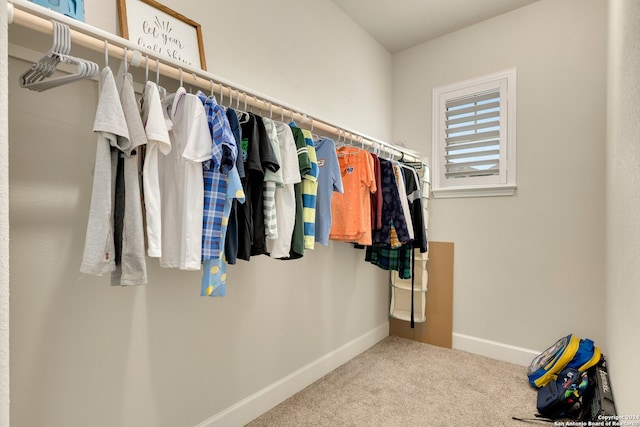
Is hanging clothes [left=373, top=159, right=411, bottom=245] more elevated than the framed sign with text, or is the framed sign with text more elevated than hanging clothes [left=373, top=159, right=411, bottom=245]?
the framed sign with text

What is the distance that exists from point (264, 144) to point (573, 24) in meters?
2.45

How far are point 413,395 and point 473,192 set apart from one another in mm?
1597

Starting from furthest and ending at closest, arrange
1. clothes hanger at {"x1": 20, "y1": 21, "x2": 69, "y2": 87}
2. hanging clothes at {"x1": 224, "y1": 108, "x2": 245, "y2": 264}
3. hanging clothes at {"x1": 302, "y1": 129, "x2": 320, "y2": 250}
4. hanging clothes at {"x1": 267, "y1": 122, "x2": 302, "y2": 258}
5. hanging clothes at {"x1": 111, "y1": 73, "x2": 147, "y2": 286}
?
hanging clothes at {"x1": 302, "y1": 129, "x2": 320, "y2": 250} < hanging clothes at {"x1": 267, "y1": 122, "x2": 302, "y2": 258} < hanging clothes at {"x1": 224, "y1": 108, "x2": 245, "y2": 264} < hanging clothes at {"x1": 111, "y1": 73, "x2": 147, "y2": 286} < clothes hanger at {"x1": 20, "y1": 21, "x2": 69, "y2": 87}

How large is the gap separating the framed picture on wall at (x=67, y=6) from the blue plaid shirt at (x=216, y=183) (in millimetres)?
554

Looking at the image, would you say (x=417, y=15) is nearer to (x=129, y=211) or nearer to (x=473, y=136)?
(x=473, y=136)

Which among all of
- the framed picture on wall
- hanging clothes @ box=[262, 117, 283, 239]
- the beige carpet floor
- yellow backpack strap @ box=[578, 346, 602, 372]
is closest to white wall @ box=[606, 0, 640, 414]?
yellow backpack strap @ box=[578, 346, 602, 372]

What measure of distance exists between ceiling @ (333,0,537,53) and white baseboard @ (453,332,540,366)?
2.54m

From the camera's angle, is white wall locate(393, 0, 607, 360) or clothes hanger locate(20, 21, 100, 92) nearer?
clothes hanger locate(20, 21, 100, 92)

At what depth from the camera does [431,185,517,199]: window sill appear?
258 centimetres

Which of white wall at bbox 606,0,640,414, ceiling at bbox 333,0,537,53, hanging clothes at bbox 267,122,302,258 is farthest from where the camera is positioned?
ceiling at bbox 333,0,537,53

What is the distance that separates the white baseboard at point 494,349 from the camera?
2.49 metres

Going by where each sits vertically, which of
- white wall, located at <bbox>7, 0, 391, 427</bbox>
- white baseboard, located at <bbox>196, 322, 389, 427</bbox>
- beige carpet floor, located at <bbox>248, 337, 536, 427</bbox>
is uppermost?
white wall, located at <bbox>7, 0, 391, 427</bbox>

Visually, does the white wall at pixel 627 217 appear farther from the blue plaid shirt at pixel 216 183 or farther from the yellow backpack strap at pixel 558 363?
the blue plaid shirt at pixel 216 183

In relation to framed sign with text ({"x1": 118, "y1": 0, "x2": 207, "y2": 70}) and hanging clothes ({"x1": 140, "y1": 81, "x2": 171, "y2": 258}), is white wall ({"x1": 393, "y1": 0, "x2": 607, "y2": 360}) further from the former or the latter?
hanging clothes ({"x1": 140, "y1": 81, "x2": 171, "y2": 258})
